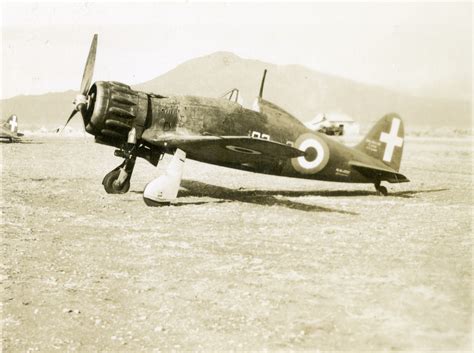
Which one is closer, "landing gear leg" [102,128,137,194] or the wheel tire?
"landing gear leg" [102,128,137,194]

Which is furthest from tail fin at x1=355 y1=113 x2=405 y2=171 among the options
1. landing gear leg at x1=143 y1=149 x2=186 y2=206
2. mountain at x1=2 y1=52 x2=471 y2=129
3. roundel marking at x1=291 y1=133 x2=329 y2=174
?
mountain at x1=2 y1=52 x2=471 y2=129

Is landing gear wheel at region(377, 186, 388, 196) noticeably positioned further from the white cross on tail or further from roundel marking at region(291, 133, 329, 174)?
roundel marking at region(291, 133, 329, 174)

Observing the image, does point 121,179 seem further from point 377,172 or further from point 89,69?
point 377,172

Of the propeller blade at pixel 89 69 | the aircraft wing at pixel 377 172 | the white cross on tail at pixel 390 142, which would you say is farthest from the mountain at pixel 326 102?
the aircraft wing at pixel 377 172

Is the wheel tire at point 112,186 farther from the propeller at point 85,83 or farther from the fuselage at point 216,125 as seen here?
the propeller at point 85,83

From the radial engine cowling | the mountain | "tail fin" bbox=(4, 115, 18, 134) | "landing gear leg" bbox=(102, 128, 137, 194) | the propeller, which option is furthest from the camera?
the mountain

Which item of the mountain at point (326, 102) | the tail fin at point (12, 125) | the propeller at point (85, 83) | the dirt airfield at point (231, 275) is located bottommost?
the dirt airfield at point (231, 275)
